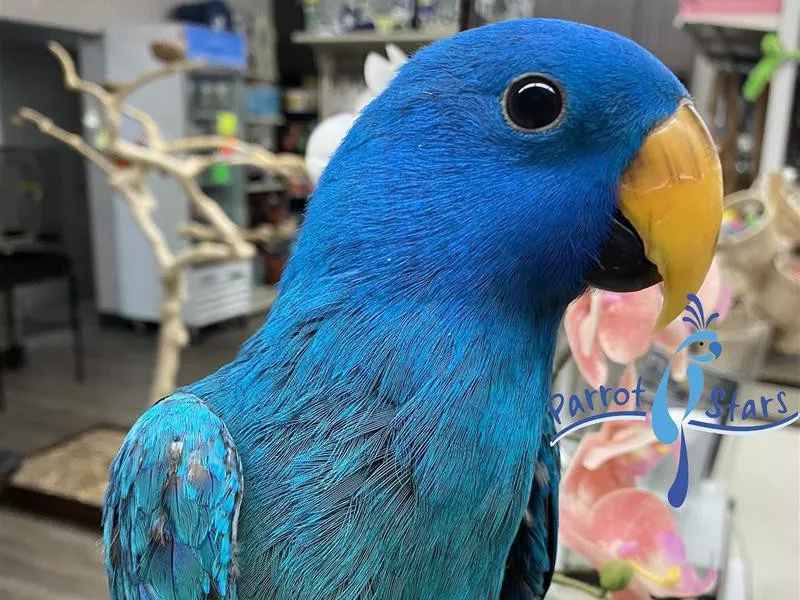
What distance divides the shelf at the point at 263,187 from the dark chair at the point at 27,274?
1.79 meters

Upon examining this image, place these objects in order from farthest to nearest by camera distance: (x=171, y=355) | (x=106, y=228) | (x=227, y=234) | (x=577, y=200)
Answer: (x=106, y=228) < (x=171, y=355) < (x=227, y=234) < (x=577, y=200)

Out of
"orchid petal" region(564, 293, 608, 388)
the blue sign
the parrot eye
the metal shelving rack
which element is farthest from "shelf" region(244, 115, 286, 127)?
the parrot eye

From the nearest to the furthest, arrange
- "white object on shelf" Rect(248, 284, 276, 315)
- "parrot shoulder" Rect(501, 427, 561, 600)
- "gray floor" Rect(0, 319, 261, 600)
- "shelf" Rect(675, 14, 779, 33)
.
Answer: "parrot shoulder" Rect(501, 427, 561, 600)
"shelf" Rect(675, 14, 779, 33)
"gray floor" Rect(0, 319, 261, 600)
"white object on shelf" Rect(248, 284, 276, 315)

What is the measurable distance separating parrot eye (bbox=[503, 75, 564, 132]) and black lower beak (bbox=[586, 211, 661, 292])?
73mm

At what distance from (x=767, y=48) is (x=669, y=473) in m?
1.36

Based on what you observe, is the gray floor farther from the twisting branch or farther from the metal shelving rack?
the metal shelving rack

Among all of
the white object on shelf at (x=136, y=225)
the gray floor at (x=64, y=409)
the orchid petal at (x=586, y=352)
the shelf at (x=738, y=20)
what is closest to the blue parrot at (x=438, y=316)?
the orchid petal at (x=586, y=352)

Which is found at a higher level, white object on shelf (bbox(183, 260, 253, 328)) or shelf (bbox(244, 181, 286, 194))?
shelf (bbox(244, 181, 286, 194))

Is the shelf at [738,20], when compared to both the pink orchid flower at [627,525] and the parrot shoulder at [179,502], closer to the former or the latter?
the pink orchid flower at [627,525]

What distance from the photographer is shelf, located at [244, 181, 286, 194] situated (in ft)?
17.2

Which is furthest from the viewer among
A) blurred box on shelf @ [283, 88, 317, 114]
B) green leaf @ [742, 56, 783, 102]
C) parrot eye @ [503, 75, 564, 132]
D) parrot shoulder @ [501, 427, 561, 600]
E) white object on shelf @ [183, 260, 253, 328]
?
blurred box on shelf @ [283, 88, 317, 114]

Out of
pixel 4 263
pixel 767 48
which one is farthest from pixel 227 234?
pixel 4 263

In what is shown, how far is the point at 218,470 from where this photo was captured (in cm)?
42

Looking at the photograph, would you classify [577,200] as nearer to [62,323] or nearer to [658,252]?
[658,252]
